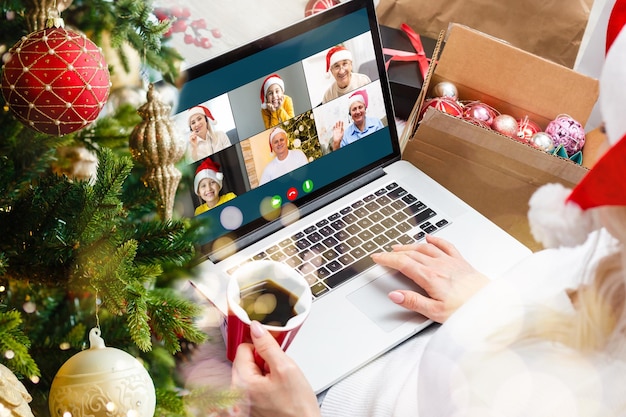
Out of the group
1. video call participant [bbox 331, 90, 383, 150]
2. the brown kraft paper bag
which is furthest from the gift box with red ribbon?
video call participant [bbox 331, 90, 383, 150]

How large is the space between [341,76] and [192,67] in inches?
9.4

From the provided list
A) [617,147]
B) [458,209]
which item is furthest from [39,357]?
[458,209]

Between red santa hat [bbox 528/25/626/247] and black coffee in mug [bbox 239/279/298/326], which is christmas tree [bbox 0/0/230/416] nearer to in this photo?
black coffee in mug [bbox 239/279/298/326]

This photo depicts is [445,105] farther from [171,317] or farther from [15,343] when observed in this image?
[15,343]

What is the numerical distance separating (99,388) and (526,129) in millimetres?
818

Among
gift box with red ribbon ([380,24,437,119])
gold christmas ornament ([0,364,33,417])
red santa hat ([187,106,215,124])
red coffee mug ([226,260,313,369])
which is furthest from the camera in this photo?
gift box with red ribbon ([380,24,437,119])

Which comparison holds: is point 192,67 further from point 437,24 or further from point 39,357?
point 437,24

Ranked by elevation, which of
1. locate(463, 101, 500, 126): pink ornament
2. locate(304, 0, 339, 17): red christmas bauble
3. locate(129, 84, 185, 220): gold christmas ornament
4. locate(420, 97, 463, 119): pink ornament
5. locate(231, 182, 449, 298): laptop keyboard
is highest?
locate(129, 84, 185, 220): gold christmas ornament

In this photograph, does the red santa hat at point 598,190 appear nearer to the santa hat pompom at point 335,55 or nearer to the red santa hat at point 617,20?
the red santa hat at point 617,20

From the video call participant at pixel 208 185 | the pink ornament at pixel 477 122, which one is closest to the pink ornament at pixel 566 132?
the pink ornament at pixel 477 122

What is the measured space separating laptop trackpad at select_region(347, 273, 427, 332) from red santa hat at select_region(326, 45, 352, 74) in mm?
313

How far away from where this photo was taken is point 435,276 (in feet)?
2.79

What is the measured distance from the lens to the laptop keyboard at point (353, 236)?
88 centimetres

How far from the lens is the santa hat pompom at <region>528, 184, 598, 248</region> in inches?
20.3
